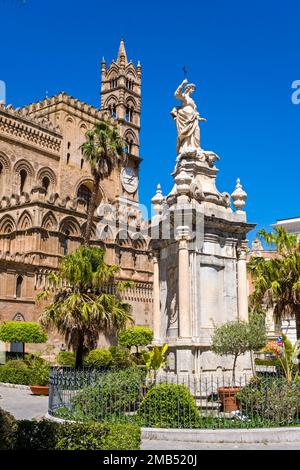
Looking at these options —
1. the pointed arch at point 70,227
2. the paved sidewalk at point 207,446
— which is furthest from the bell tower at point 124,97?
the paved sidewalk at point 207,446

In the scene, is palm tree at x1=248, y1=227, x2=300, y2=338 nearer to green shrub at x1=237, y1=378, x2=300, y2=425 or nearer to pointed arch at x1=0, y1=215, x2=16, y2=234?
green shrub at x1=237, y1=378, x2=300, y2=425

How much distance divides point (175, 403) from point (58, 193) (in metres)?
47.6

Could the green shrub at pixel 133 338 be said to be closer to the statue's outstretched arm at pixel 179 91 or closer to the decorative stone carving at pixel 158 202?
the decorative stone carving at pixel 158 202

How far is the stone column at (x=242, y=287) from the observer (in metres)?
15.7

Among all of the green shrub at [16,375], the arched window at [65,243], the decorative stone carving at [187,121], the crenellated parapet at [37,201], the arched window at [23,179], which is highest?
the arched window at [23,179]

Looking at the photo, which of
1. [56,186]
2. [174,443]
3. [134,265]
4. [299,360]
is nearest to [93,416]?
[174,443]

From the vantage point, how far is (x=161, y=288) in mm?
16344

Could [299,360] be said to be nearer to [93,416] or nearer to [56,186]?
[93,416]

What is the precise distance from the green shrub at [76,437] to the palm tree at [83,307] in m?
16.5

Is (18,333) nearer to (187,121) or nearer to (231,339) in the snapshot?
(187,121)

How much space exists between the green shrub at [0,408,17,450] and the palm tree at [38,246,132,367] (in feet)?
53.1

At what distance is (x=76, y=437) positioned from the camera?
26.9ft

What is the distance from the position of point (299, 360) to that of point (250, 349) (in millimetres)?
8813

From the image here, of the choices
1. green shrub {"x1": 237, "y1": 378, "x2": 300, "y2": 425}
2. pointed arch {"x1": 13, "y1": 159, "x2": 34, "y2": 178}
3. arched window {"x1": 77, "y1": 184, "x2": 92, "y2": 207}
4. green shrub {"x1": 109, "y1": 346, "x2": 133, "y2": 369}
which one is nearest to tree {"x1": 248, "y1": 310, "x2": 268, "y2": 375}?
green shrub {"x1": 237, "y1": 378, "x2": 300, "y2": 425}
